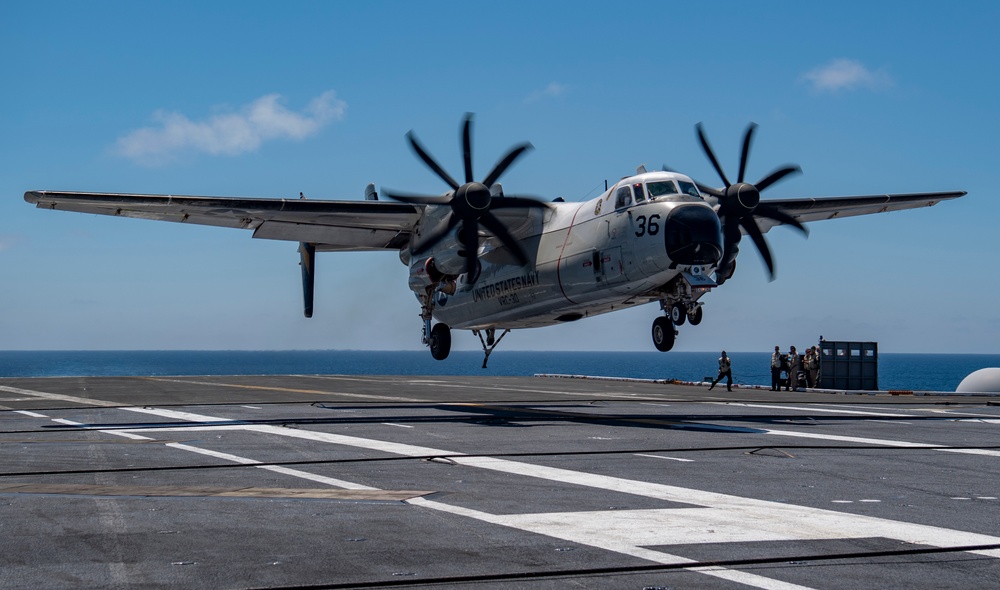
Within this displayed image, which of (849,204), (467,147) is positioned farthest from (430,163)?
(849,204)

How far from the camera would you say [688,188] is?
969 inches

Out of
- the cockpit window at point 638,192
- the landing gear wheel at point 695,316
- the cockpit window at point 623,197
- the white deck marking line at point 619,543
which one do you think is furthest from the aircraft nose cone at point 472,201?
the white deck marking line at point 619,543

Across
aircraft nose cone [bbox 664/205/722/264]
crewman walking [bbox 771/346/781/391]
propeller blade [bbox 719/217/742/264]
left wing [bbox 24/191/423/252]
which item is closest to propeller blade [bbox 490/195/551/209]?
left wing [bbox 24/191/423/252]

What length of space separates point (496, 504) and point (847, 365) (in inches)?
1479

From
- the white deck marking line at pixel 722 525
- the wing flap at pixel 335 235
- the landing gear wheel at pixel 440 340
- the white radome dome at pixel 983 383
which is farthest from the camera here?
the white radome dome at pixel 983 383

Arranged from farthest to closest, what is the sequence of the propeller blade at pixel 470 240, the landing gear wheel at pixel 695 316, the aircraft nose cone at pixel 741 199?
1. the aircraft nose cone at pixel 741 199
2. the propeller blade at pixel 470 240
3. the landing gear wheel at pixel 695 316

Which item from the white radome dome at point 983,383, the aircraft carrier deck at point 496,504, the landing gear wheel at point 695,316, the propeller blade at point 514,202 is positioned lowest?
the aircraft carrier deck at point 496,504

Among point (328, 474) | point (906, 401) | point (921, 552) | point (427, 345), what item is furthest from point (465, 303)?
point (921, 552)

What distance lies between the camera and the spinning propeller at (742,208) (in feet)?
92.6

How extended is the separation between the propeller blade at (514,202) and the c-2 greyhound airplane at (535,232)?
45mm

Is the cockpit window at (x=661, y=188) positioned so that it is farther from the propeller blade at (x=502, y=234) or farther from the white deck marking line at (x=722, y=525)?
the white deck marking line at (x=722, y=525)

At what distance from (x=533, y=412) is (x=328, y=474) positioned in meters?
13.6

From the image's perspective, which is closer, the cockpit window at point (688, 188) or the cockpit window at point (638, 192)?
the cockpit window at point (688, 188)

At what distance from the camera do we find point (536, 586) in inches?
261
